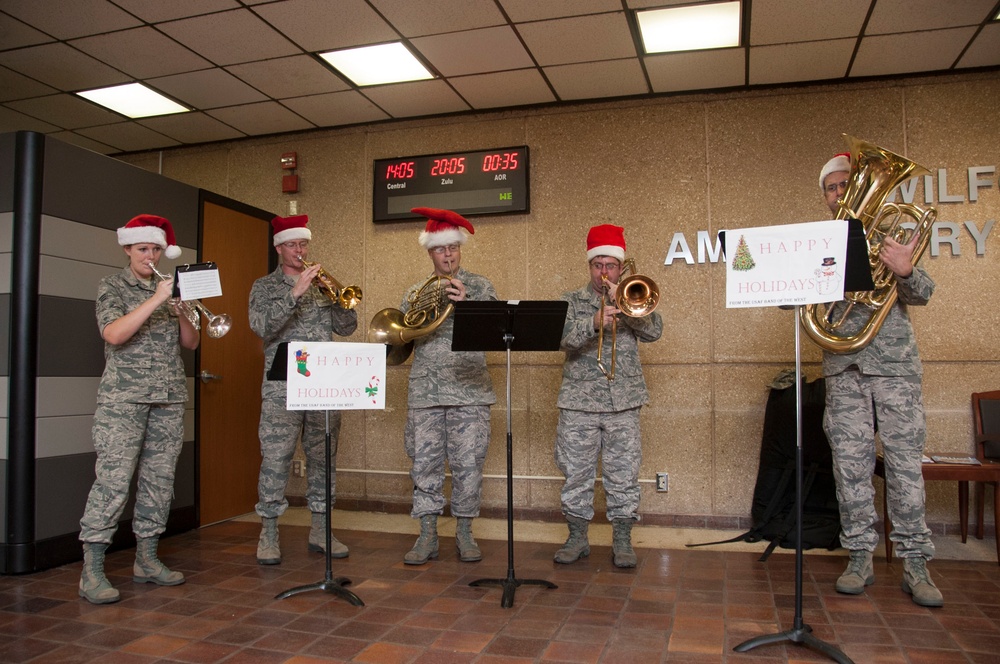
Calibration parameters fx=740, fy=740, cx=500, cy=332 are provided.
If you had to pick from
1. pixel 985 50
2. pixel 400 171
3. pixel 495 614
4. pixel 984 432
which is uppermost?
pixel 985 50

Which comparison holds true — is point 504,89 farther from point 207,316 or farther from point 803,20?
point 207,316

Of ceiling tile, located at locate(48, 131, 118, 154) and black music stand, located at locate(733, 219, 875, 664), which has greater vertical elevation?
ceiling tile, located at locate(48, 131, 118, 154)

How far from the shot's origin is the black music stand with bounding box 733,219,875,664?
8.77 ft

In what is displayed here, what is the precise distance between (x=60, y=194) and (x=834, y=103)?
4.72 meters

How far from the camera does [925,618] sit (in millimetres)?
3080

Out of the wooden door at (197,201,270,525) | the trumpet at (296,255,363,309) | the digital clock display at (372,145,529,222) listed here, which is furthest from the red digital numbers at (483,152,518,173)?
the wooden door at (197,201,270,525)

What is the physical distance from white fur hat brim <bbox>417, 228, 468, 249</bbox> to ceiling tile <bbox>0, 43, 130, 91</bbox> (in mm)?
2525

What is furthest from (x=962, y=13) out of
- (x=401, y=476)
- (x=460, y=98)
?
(x=401, y=476)

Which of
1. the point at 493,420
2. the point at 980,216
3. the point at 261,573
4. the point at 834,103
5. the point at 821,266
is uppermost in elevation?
the point at 834,103

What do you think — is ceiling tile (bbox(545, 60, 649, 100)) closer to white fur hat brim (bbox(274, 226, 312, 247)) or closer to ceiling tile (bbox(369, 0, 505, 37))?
ceiling tile (bbox(369, 0, 505, 37))

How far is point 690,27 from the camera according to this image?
13.8ft

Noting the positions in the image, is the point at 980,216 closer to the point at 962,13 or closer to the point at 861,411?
the point at 962,13

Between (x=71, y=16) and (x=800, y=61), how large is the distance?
425cm

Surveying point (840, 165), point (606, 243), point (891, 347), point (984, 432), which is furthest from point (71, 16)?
point (984, 432)
